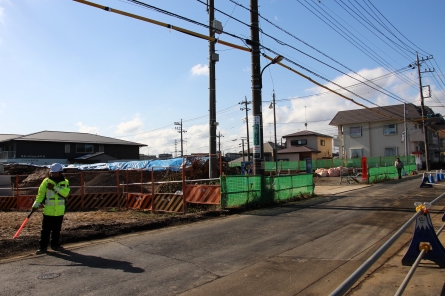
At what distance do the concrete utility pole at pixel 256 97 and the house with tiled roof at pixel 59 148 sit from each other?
39.8 m

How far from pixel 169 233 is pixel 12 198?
12001 mm

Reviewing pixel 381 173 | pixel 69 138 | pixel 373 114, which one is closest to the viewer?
pixel 381 173

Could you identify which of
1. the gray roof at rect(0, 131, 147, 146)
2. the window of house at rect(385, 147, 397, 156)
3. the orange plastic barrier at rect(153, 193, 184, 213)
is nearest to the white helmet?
the orange plastic barrier at rect(153, 193, 184, 213)

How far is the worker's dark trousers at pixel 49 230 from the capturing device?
7.27 m

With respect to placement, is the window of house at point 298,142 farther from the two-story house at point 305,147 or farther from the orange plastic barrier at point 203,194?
the orange plastic barrier at point 203,194

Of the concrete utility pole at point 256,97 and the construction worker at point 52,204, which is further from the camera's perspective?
the concrete utility pole at point 256,97

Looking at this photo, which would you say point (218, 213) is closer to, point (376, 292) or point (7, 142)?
point (376, 292)

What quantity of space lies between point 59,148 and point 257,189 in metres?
43.3

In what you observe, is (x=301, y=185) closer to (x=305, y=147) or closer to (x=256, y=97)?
(x=256, y=97)

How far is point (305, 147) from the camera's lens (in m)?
60.4

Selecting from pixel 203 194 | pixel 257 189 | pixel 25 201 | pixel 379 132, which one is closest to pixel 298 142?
pixel 379 132

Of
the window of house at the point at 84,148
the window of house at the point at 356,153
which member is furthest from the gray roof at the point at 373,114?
the window of house at the point at 84,148

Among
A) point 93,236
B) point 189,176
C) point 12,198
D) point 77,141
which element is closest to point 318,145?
point 77,141

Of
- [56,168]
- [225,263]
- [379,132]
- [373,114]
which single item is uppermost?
[373,114]
